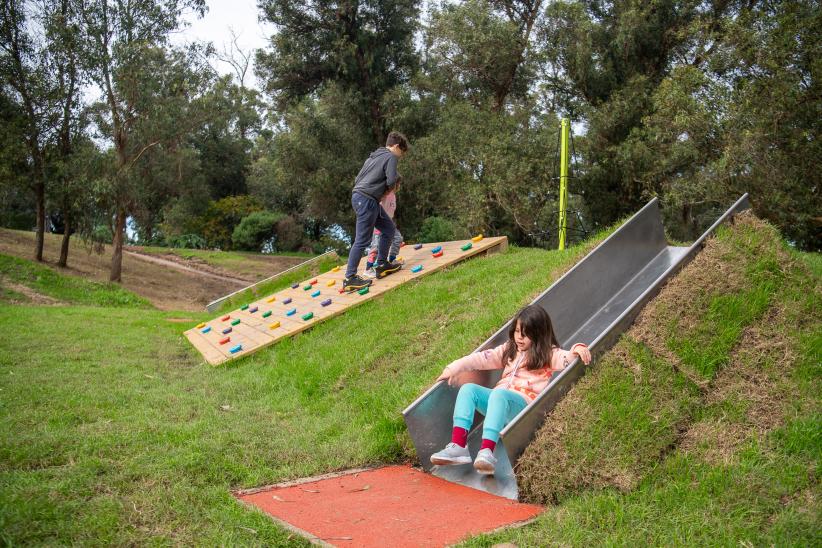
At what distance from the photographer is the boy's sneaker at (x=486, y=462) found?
150 inches

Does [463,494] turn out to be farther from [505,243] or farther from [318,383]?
[505,243]

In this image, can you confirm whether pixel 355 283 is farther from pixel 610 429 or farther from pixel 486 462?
pixel 610 429

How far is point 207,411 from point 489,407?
2774 mm

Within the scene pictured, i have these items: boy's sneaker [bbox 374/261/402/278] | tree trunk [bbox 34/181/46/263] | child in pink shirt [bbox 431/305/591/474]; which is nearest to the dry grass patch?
child in pink shirt [bbox 431/305/591/474]

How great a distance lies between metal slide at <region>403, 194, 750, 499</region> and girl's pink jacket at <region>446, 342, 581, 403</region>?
0.10 m

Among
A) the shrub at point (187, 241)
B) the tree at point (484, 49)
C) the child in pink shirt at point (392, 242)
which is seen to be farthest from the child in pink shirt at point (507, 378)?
the shrub at point (187, 241)

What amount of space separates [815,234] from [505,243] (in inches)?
370

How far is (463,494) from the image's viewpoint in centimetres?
381

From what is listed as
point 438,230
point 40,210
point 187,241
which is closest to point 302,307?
point 438,230

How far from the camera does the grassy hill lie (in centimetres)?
309

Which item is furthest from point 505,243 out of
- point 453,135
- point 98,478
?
point 453,135

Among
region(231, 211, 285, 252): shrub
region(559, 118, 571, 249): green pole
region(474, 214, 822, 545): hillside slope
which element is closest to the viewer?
region(474, 214, 822, 545): hillside slope

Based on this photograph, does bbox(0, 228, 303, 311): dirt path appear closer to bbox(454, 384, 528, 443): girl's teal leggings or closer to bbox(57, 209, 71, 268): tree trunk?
bbox(57, 209, 71, 268): tree trunk

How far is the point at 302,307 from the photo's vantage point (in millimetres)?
9641
